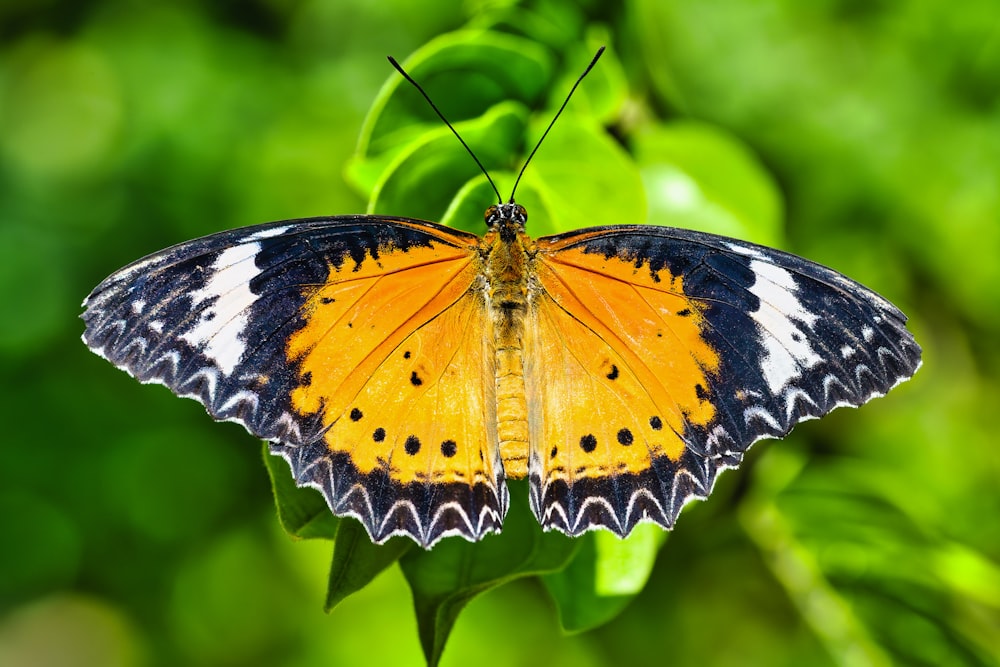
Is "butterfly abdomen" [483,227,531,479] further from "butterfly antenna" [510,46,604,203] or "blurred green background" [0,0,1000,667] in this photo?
"blurred green background" [0,0,1000,667]

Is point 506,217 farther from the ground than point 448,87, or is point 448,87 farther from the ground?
point 448,87

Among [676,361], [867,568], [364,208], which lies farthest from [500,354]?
[867,568]

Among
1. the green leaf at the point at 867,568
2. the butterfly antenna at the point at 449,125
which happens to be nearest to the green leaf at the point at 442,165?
the butterfly antenna at the point at 449,125

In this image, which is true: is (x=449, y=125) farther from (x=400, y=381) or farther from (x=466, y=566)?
(x=466, y=566)

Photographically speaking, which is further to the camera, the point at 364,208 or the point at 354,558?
the point at 364,208

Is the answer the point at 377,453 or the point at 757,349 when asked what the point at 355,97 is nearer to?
the point at 377,453

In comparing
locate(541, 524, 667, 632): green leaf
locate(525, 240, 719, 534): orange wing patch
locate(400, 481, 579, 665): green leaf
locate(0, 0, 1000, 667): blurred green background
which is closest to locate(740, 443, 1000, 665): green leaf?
locate(0, 0, 1000, 667): blurred green background

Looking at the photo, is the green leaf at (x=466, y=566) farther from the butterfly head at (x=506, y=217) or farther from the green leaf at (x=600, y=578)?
the butterfly head at (x=506, y=217)
